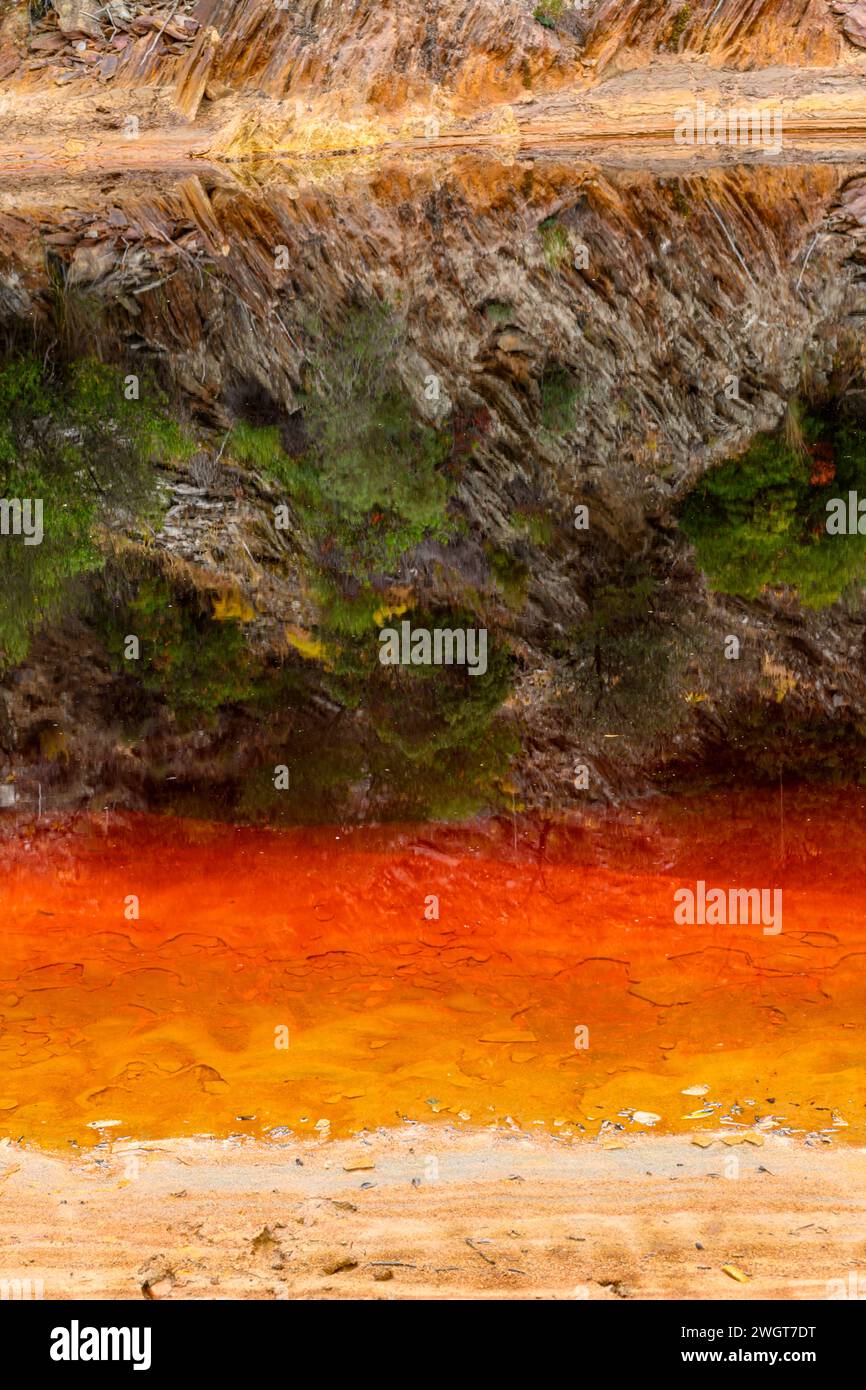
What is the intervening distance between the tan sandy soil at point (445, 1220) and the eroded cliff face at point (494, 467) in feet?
8.74

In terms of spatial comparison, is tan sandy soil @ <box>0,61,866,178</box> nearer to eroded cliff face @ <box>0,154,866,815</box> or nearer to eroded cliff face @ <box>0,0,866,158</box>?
eroded cliff face @ <box>0,0,866,158</box>

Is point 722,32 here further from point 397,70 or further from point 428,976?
point 428,976

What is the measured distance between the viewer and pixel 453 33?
1137cm

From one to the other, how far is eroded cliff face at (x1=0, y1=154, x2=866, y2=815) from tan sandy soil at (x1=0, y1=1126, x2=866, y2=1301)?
2.67 m

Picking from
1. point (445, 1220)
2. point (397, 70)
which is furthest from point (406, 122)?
point (445, 1220)

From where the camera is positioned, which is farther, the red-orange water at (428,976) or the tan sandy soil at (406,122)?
the tan sandy soil at (406,122)

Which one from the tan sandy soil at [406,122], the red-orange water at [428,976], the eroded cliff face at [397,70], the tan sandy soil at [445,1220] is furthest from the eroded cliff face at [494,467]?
the tan sandy soil at [445,1220]

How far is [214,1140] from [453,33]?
11.0 m

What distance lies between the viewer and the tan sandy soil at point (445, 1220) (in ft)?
22.6

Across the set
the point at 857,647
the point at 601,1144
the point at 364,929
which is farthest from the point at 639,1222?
the point at 857,647

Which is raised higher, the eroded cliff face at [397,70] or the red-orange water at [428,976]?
the eroded cliff face at [397,70]

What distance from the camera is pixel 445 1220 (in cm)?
703

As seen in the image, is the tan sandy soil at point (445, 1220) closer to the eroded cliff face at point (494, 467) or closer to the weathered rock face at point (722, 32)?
the eroded cliff face at point (494, 467)

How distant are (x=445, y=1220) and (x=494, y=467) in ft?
19.4
